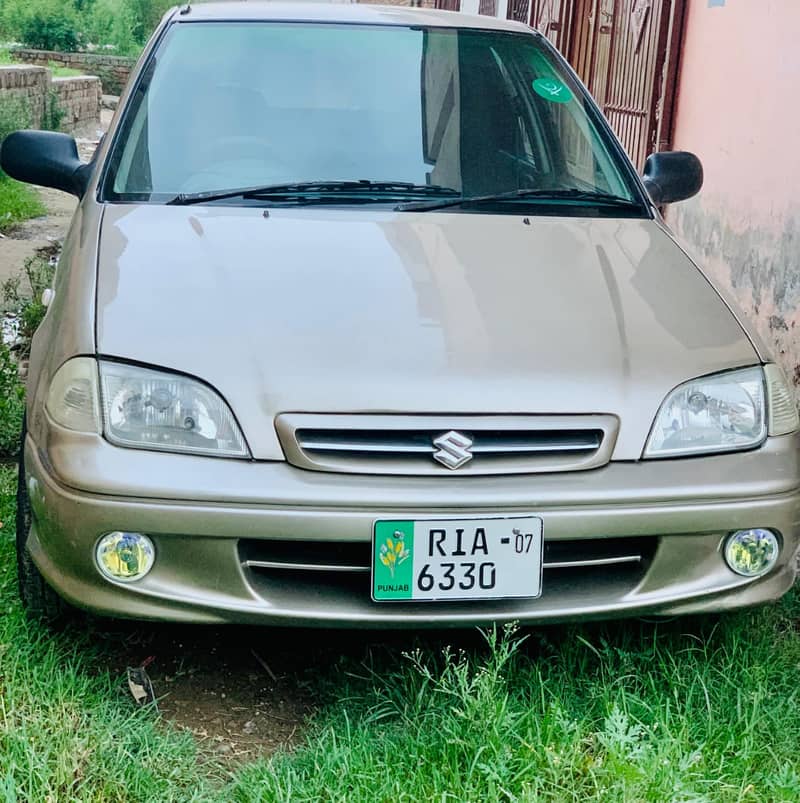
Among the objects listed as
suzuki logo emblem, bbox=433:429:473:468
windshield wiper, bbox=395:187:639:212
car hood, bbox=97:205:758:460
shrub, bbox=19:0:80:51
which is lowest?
shrub, bbox=19:0:80:51

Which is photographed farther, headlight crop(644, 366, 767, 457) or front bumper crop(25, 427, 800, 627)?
headlight crop(644, 366, 767, 457)

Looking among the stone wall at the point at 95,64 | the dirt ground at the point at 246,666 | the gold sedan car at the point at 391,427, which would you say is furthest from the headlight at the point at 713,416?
the stone wall at the point at 95,64

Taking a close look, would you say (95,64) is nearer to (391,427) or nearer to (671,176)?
(671,176)

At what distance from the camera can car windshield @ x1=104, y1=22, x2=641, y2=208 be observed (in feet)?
10.6

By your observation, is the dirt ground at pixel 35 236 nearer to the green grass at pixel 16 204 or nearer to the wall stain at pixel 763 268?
the green grass at pixel 16 204

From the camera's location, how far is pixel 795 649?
285cm

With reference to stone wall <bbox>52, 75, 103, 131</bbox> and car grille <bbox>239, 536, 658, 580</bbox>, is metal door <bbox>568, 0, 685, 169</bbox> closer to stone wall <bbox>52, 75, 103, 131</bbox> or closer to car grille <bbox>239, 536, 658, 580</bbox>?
Answer: car grille <bbox>239, 536, 658, 580</bbox>

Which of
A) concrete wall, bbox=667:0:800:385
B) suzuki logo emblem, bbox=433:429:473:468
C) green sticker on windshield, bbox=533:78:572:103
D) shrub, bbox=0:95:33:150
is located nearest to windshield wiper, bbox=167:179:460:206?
green sticker on windshield, bbox=533:78:572:103

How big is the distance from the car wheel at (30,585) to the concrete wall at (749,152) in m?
2.86

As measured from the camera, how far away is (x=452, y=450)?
91.9 inches

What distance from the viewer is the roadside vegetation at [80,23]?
25.3 meters

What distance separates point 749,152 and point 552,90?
1.78 metres

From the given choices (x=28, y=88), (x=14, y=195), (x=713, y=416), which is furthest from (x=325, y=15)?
(x=28, y=88)

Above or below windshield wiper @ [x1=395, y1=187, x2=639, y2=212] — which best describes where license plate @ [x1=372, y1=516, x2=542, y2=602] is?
below
